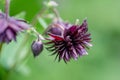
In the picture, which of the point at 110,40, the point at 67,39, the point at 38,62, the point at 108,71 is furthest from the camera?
the point at 110,40

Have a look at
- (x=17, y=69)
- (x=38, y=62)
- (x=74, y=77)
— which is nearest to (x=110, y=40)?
(x=74, y=77)

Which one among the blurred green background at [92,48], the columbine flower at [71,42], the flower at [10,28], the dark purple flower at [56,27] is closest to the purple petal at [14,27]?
the flower at [10,28]

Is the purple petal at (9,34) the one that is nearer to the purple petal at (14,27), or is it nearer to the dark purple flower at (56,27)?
the purple petal at (14,27)

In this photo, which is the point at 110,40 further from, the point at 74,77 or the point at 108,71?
the point at 74,77

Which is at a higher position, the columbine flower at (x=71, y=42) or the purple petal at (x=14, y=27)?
the purple petal at (x=14, y=27)

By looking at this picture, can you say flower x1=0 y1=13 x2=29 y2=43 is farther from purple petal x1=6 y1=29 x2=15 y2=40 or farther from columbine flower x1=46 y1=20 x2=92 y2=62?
columbine flower x1=46 y1=20 x2=92 y2=62

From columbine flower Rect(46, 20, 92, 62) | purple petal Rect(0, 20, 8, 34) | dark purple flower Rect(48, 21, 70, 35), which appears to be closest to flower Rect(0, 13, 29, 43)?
purple petal Rect(0, 20, 8, 34)
